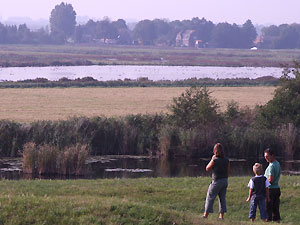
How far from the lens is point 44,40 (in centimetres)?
18662

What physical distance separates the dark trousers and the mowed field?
24.9 m

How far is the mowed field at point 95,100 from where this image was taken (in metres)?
41.4

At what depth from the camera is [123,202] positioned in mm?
13016

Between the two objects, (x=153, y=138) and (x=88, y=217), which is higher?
(x=88, y=217)

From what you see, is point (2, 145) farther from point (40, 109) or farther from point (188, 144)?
point (40, 109)

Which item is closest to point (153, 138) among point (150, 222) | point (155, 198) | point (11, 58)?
point (155, 198)

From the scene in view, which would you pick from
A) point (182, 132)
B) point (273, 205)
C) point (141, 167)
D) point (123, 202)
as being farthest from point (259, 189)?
point (182, 132)

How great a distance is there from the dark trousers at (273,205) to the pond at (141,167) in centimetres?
1265

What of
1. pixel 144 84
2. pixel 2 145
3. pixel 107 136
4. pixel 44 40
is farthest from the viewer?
pixel 44 40

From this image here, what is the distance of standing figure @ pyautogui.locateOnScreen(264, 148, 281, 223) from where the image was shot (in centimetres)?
1334

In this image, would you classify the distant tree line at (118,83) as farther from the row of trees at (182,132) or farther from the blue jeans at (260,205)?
the blue jeans at (260,205)

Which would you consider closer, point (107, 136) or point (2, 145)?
point (2, 145)

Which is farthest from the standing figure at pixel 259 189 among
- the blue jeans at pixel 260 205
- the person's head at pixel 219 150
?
the person's head at pixel 219 150

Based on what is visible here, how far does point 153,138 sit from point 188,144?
6.66 ft
